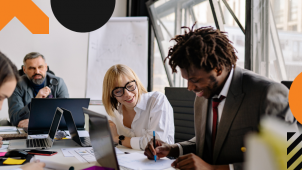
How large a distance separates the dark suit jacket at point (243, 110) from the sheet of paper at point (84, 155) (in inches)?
26.1

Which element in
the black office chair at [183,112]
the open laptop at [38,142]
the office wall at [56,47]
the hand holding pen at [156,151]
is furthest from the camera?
the office wall at [56,47]

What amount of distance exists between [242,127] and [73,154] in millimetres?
950

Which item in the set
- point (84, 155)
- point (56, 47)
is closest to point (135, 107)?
point (84, 155)

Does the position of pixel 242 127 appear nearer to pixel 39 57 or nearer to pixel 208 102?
pixel 208 102

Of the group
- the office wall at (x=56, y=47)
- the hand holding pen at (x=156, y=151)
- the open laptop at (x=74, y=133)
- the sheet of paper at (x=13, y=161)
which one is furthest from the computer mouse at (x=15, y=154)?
the office wall at (x=56, y=47)

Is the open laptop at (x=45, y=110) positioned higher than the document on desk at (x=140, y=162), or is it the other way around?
the open laptop at (x=45, y=110)

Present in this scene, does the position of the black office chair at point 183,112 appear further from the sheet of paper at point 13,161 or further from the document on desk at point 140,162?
the sheet of paper at point 13,161

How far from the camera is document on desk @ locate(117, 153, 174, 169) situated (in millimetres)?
1235

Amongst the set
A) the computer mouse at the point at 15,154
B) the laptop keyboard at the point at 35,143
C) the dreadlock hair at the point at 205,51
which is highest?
the dreadlock hair at the point at 205,51

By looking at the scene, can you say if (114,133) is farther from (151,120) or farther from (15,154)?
(15,154)

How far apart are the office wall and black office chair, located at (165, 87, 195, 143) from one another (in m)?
2.01

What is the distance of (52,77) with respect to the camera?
3.07m

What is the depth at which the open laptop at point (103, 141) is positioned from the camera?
96cm

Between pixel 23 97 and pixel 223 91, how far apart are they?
2414 millimetres
